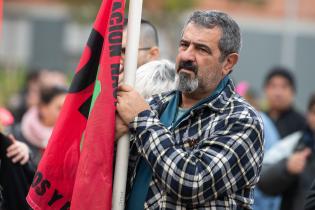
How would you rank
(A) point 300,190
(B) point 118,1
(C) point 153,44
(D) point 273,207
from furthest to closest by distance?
(D) point 273,207 → (A) point 300,190 → (C) point 153,44 → (B) point 118,1

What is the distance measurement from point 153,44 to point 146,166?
1514 mm

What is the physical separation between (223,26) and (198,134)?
518 mm

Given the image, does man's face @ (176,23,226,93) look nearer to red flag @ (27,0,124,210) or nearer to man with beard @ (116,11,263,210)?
man with beard @ (116,11,263,210)

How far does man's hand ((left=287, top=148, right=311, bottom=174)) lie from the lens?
23.6ft

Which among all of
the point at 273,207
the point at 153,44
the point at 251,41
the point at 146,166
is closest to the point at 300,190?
the point at 273,207

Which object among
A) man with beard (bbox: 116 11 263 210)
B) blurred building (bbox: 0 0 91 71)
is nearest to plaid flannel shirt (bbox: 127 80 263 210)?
man with beard (bbox: 116 11 263 210)

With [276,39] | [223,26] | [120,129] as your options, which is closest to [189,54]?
[223,26]

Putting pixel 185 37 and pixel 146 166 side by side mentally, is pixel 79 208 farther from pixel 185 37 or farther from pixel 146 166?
pixel 185 37

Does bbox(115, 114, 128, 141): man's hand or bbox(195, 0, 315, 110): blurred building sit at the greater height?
bbox(115, 114, 128, 141): man's hand

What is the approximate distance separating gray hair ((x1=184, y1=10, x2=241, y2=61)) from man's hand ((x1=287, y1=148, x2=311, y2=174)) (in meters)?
3.11

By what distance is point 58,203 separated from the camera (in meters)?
4.38

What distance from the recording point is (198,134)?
4125 millimetres

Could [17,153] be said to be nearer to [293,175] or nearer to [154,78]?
[154,78]

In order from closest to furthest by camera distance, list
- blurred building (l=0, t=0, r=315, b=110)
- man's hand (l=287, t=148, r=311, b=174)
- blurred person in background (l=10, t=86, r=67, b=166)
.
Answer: man's hand (l=287, t=148, r=311, b=174) < blurred person in background (l=10, t=86, r=67, b=166) < blurred building (l=0, t=0, r=315, b=110)
